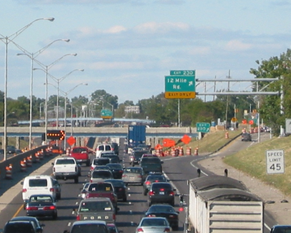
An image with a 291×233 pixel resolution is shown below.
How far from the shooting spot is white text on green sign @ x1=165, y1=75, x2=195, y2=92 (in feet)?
174

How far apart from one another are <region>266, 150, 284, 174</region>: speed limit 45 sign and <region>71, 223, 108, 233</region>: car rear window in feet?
35.5

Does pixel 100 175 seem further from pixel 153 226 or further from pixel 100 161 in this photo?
pixel 153 226

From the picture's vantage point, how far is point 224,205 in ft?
62.8

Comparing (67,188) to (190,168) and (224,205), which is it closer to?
(190,168)

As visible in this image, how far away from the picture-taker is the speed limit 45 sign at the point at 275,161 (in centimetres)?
2947

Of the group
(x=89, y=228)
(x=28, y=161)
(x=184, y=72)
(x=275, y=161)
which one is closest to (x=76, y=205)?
(x=275, y=161)

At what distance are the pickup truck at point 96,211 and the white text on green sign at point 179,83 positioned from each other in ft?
85.0

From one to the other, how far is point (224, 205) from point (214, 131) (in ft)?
342

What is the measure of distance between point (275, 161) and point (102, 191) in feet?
29.8

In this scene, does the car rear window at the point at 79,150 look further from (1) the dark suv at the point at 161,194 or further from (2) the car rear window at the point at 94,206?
(2) the car rear window at the point at 94,206

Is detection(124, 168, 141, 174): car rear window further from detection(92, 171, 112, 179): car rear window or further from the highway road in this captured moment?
detection(92, 171, 112, 179): car rear window

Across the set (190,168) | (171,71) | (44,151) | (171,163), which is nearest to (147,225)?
(171,71)

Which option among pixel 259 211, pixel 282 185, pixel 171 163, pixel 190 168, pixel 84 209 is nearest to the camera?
pixel 259 211

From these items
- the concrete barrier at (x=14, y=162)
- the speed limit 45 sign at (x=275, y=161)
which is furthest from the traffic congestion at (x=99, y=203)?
the speed limit 45 sign at (x=275, y=161)
